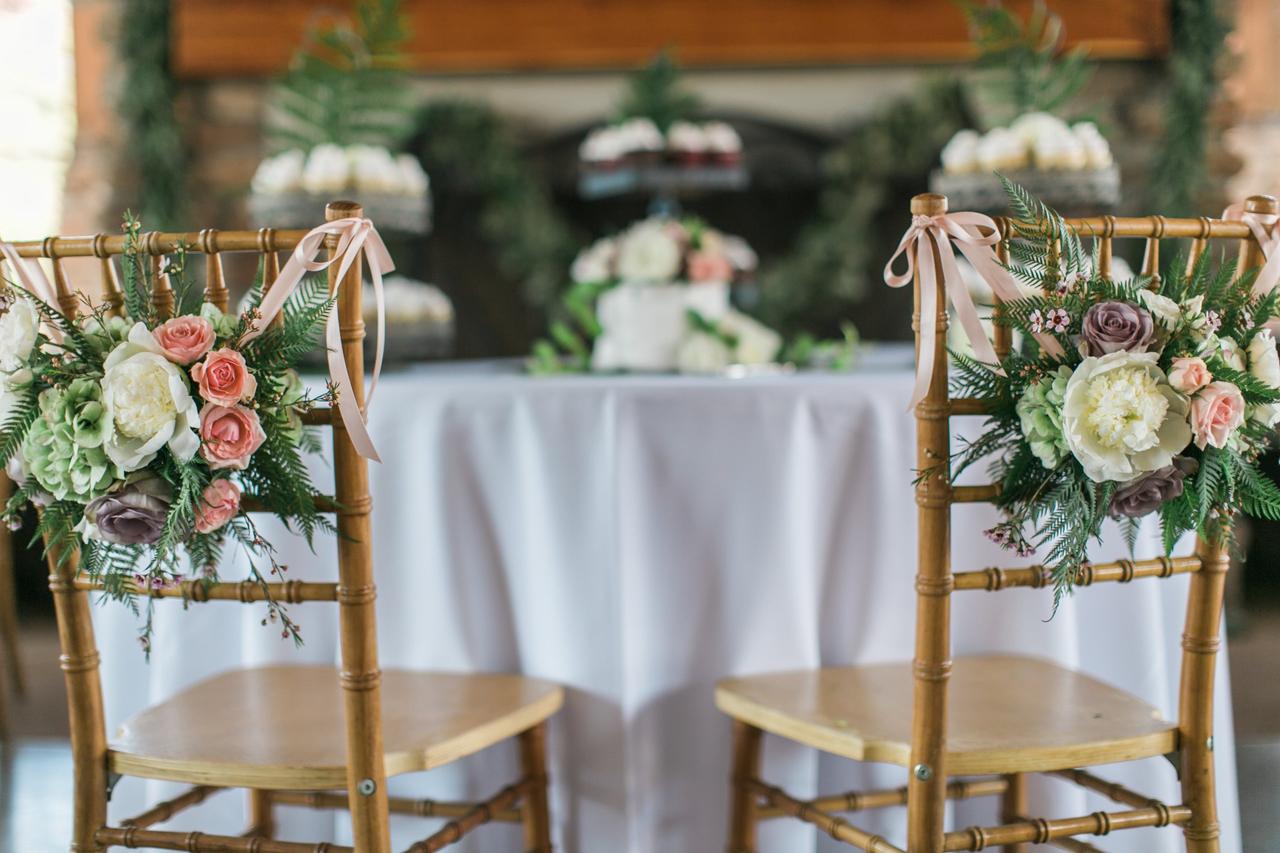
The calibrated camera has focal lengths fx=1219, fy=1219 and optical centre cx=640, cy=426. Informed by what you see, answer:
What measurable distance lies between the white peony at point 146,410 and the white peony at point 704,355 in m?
0.98

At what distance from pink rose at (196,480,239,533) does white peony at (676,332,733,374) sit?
0.95 metres

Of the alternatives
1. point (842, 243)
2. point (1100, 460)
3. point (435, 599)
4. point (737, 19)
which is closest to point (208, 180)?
point (737, 19)

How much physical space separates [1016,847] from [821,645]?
→ 40 centimetres

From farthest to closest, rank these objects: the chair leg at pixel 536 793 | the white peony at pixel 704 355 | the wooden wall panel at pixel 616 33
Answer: the wooden wall panel at pixel 616 33 → the white peony at pixel 704 355 → the chair leg at pixel 536 793

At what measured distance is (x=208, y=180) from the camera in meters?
3.84

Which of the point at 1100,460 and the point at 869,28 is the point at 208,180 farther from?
the point at 1100,460

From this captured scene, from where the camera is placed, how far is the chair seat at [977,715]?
1246 millimetres

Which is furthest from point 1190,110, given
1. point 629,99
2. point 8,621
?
point 8,621

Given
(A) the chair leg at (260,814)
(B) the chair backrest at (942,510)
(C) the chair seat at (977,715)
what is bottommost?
(A) the chair leg at (260,814)

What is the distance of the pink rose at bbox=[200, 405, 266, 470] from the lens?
1.06 meters

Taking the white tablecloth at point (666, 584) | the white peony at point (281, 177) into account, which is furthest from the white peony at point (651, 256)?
the white peony at point (281, 177)

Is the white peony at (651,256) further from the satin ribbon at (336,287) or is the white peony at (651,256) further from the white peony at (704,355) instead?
the satin ribbon at (336,287)

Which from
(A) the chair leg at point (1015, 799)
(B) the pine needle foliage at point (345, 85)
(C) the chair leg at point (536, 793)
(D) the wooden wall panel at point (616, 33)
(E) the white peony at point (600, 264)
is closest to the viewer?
(C) the chair leg at point (536, 793)

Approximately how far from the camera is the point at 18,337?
111 centimetres
